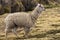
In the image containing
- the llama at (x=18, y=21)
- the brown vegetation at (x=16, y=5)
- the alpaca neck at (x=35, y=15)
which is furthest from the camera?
the brown vegetation at (x=16, y=5)

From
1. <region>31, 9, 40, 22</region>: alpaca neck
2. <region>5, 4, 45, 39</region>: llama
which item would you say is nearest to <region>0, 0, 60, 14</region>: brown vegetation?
<region>31, 9, 40, 22</region>: alpaca neck

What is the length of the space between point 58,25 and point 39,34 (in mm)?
2208

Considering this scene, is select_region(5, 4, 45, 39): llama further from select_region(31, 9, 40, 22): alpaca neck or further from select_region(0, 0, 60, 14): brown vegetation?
select_region(0, 0, 60, 14): brown vegetation

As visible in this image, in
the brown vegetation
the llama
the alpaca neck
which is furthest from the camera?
the brown vegetation

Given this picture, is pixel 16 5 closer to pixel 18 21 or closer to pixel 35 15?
pixel 35 15

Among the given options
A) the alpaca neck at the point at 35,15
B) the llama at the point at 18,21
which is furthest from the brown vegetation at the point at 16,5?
the llama at the point at 18,21

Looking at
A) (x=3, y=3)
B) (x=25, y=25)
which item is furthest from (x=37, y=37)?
(x=3, y=3)

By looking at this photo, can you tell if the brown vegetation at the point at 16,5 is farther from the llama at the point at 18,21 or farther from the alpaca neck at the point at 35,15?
the llama at the point at 18,21

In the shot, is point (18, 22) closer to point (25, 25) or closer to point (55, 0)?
point (25, 25)

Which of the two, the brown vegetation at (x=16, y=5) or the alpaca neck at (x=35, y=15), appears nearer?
the alpaca neck at (x=35, y=15)

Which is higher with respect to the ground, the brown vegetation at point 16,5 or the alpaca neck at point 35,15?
the alpaca neck at point 35,15

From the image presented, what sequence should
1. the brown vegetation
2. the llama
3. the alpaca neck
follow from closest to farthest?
the llama → the alpaca neck → the brown vegetation

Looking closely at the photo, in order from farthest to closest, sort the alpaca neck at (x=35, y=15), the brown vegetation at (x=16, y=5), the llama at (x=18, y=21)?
the brown vegetation at (x=16, y=5) → the alpaca neck at (x=35, y=15) → the llama at (x=18, y=21)

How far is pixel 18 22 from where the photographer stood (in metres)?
9.52
